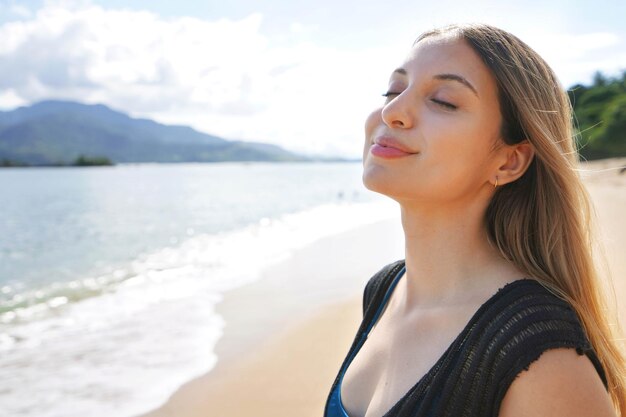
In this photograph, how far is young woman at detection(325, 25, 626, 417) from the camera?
181 cm

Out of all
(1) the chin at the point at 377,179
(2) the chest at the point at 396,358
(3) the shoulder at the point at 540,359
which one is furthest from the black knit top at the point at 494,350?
(1) the chin at the point at 377,179

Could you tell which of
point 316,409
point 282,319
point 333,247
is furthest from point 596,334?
point 333,247

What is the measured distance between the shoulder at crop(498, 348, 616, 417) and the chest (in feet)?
1.08

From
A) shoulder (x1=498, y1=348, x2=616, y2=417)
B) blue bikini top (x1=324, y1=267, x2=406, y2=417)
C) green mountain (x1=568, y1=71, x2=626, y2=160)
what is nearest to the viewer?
shoulder (x1=498, y1=348, x2=616, y2=417)

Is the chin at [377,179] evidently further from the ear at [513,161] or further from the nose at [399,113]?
the ear at [513,161]

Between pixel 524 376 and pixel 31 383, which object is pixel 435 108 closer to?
pixel 524 376

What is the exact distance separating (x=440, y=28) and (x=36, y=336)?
7.69 meters

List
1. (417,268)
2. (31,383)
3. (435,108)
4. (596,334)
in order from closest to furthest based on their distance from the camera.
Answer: (596,334) < (435,108) < (417,268) < (31,383)

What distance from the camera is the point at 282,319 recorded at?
804cm

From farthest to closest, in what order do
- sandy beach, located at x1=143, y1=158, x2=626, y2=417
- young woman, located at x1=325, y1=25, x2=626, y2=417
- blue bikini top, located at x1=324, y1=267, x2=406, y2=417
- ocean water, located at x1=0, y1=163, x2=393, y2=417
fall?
1. ocean water, located at x1=0, y1=163, x2=393, y2=417
2. sandy beach, located at x1=143, y1=158, x2=626, y2=417
3. blue bikini top, located at x1=324, y1=267, x2=406, y2=417
4. young woman, located at x1=325, y1=25, x2=626, y2=417

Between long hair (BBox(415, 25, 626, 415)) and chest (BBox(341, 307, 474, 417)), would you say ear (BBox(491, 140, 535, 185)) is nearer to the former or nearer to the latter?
long hair (BBox(415, 25, 626, 415))

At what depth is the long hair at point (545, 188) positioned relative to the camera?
190 cm

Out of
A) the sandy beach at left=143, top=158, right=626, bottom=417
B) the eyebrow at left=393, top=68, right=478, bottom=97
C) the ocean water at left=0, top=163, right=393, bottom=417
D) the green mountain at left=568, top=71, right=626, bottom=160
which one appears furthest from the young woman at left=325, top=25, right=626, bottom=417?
the green mountain at left=568, top=71, right=626, bottom=160

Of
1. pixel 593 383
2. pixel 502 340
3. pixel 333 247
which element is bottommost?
pixel 333 247
